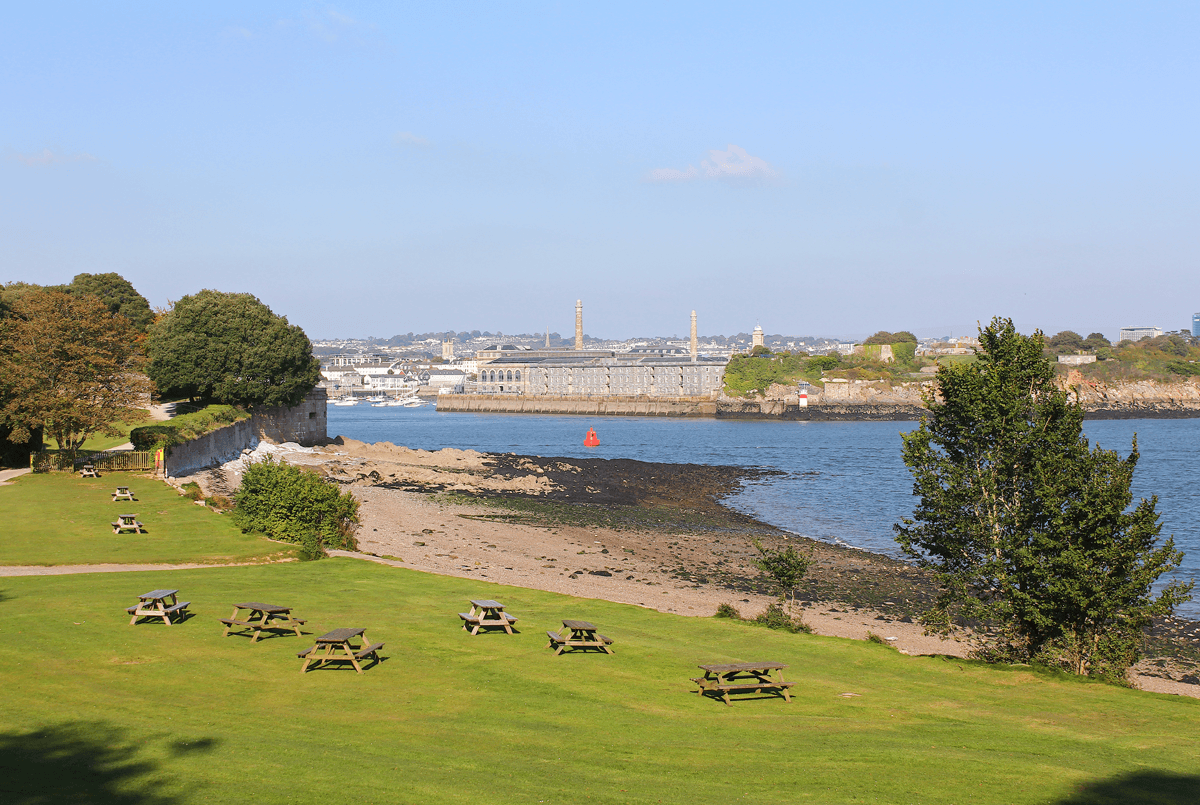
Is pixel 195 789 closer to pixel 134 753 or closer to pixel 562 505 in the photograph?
pixel 134 753

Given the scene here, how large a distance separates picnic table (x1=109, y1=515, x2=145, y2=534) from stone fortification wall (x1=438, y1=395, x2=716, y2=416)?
13793 centimetres

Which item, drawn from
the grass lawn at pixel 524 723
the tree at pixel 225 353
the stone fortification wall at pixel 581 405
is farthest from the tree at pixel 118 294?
the stone fortification wall at pixel 581 405

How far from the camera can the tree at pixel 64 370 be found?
33.8 metres

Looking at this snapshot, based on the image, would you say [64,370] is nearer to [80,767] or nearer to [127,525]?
[127,525]

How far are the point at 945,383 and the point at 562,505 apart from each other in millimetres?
30535

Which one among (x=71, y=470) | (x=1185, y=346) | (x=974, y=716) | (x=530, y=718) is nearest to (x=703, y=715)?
(x=530, y=718)

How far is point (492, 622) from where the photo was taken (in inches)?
626

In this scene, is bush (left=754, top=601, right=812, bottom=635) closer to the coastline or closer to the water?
the coastline

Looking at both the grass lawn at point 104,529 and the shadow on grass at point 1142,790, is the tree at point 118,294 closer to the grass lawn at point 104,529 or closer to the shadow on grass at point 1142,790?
the grass lawn at point 104,529

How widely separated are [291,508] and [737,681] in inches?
651

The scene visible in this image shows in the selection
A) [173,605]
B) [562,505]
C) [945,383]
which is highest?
[945,383]

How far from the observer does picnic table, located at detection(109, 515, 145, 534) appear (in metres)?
25.0

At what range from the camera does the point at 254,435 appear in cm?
6141

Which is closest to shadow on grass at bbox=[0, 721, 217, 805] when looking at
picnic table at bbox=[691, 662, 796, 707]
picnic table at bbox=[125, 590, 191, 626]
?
picnic table at bbox=[125, 590, 191, 626]
